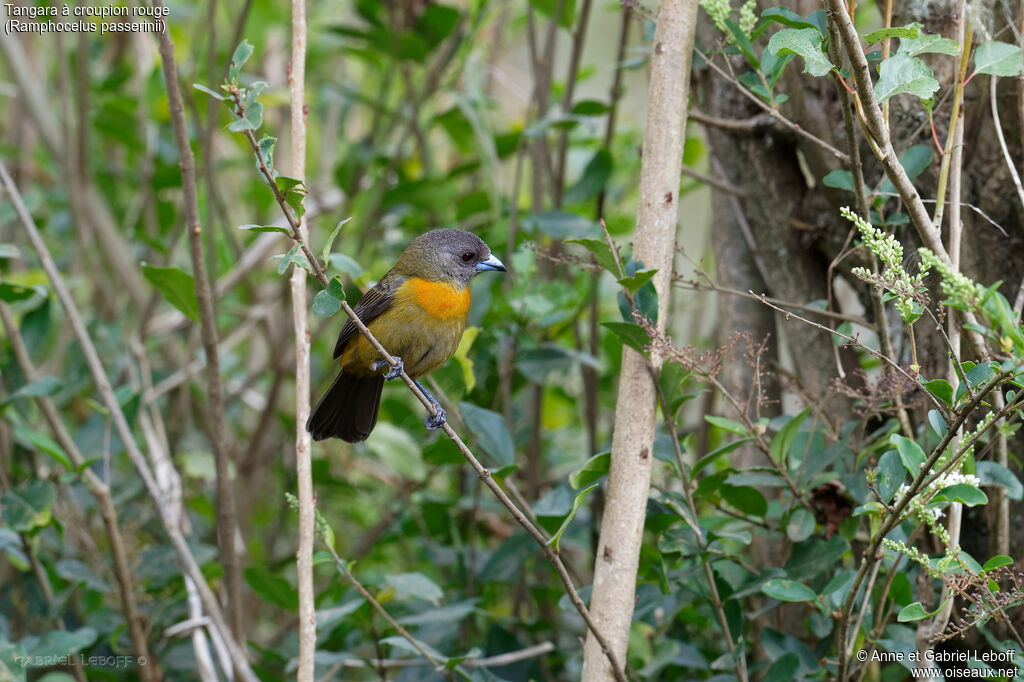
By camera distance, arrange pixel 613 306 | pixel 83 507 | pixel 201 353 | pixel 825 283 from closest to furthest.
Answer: pixel 825 283 → pixel 83 507 → pixel 201 353 → pixel 613 306

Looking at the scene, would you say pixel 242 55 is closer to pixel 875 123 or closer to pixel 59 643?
pixel 875 123

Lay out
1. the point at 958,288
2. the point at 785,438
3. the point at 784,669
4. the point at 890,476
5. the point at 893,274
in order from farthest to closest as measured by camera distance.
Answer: the point at 785,438
the point at 784,669
the point at 890,476
the point at 893,274
the point at 958,288

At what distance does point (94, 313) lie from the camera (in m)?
Result: 4.68

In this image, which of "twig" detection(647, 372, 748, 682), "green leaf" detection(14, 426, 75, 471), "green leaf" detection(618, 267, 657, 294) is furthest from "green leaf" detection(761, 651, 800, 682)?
"green leaf" detection(14, 426, 75, 471)

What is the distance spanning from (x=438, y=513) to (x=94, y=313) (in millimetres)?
2229

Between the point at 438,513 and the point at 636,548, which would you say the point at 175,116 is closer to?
the point at 636,548

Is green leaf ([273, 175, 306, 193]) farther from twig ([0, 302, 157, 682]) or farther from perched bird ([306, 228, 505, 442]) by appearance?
twig ([0, 302, 157, 682])

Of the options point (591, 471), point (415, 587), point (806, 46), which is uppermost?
point (806, 46)

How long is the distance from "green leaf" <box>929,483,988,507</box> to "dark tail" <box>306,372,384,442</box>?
186cm

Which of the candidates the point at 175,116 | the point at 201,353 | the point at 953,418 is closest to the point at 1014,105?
the point at 953,418

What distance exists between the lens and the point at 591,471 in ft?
7.52

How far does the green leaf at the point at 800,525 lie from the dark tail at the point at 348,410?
1423 millimetres

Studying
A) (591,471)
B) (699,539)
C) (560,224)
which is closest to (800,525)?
(699,539)

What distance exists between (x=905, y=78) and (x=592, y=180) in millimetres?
1708
